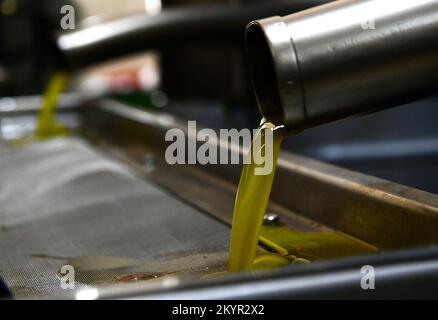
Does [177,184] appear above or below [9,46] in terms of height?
below

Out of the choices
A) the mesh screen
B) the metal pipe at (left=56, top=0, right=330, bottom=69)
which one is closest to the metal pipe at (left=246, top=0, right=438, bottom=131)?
the mesh screen

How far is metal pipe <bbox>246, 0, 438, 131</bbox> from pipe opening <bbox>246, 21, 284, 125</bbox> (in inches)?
0.8

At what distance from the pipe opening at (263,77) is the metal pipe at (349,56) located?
2 centimetres

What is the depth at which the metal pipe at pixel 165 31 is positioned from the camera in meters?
1.54

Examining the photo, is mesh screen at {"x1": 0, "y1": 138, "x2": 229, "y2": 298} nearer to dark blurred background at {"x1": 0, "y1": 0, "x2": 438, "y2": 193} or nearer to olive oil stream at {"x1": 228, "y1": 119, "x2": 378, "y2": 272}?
olive oil stream at {"x1": 228, "y1": 119, "x2": 378, "y2": 272}

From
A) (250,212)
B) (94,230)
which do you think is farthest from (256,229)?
(94,230)

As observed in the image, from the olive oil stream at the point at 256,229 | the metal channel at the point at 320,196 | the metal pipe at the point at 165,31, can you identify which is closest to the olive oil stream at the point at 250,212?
the olive oil stream at the point at 256,229

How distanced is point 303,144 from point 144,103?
1.96 ft

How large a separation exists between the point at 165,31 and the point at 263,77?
996mm

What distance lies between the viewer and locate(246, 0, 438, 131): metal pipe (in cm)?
63

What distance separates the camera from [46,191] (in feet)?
3.87

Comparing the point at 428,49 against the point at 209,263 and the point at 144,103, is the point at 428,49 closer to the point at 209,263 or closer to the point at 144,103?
the point at 209,263

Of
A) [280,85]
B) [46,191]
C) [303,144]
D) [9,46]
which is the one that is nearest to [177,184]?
[46,191]

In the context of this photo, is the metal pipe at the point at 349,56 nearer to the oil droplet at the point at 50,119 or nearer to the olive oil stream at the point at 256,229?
the olive oil stream at the point at 256,229
